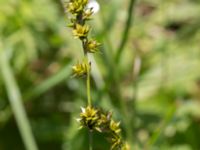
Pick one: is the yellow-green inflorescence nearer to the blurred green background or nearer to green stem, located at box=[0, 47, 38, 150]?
green stem, located at box=[0, 47, 38, 150]

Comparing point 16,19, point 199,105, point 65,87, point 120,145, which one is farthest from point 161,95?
point 120,145

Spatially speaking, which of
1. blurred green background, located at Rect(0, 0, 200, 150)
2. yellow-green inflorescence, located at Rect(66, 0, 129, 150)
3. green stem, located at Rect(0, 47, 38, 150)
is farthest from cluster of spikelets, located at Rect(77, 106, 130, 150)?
blurred green background, located at Rect(0, 0, 200, 150)

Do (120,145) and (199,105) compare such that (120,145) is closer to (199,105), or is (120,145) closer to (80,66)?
(80,66)

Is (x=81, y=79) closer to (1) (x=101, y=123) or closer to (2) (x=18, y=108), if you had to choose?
(2) (x=18, y=108)

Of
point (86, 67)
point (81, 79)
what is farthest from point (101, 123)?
point (81, 79)

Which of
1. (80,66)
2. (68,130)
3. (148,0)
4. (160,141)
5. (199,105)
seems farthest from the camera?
(148,0)
